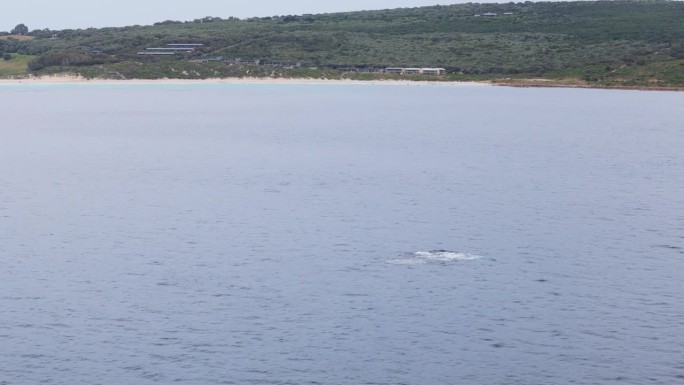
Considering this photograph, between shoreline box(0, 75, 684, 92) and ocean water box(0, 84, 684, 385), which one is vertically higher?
ocean water box(0, 84, 684, 385)

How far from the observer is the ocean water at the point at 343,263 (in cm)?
3100

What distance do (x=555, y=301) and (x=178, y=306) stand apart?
41.6ft

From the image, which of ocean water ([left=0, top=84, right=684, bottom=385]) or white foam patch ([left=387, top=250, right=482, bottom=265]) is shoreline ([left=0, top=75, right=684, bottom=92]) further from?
white foam patch ([left=387, top=250, right=482, bottom=265])

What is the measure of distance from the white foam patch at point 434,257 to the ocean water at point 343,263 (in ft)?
0.58

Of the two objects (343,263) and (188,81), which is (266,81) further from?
(343,263)

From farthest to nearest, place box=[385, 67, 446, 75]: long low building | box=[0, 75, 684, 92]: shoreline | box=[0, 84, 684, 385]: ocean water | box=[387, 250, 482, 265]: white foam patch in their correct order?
1. box=[385, 67, 446, 75]: long low building
2. box=[0, 75, 684, 92]: shoreline
3. box=[387, 250, 482, 265]: white foam patch
4. box=[0, 84, 684, 385]: ocean water

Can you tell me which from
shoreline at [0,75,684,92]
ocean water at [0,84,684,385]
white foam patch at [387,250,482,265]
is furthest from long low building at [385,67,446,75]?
white foam patch at [387,250,482,265]

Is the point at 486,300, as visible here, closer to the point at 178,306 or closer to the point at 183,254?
the point at 178,306

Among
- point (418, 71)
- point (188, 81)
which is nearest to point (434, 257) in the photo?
point (418, 71)

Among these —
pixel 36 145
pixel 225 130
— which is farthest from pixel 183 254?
pixel 225 130

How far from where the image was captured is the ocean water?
31000 mm

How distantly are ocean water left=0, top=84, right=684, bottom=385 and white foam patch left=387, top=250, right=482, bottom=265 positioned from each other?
177mm

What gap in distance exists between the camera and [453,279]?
39594 mm

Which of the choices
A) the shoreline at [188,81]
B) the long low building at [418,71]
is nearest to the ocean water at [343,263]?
the shoreline at [188,81]
